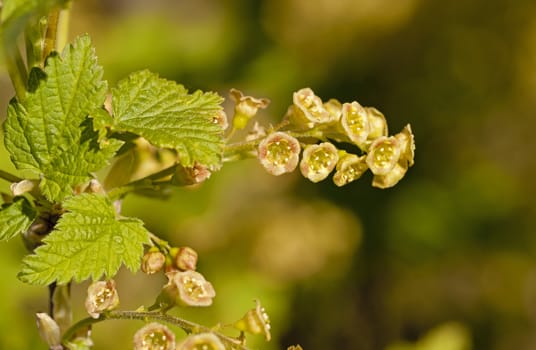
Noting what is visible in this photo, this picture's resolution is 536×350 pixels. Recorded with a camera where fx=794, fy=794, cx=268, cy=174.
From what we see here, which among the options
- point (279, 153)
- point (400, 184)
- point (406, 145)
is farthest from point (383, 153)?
point (400, 184)

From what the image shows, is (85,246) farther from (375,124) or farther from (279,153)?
(375,124)

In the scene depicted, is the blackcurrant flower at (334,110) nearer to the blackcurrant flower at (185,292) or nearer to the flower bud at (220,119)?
the flower bud at (220,119)

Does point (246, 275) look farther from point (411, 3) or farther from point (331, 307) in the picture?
point (411, 3)

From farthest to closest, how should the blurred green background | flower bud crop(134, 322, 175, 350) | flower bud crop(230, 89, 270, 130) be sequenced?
the blurred green background < flower bud crop(230, 89, 270, 130) < flower bud crop(134, 322, 175, 350)

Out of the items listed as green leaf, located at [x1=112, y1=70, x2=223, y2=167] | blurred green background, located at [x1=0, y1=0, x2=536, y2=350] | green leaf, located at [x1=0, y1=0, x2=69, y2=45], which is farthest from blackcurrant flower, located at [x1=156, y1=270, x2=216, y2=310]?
blurred green background, located at [x1=0, y1=0, x2=536, y2=350]

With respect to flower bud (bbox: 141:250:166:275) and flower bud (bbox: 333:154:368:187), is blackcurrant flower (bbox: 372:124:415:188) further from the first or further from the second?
flower bud (bbox: 141:250:166:275)

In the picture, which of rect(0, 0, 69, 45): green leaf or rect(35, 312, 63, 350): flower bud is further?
rect(35, 312, 63, 350): flower bud

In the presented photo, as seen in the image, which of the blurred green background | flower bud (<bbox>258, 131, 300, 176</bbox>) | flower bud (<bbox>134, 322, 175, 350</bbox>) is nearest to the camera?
flower bud (<bbox>134, 322, 175, 350</bbox>)
